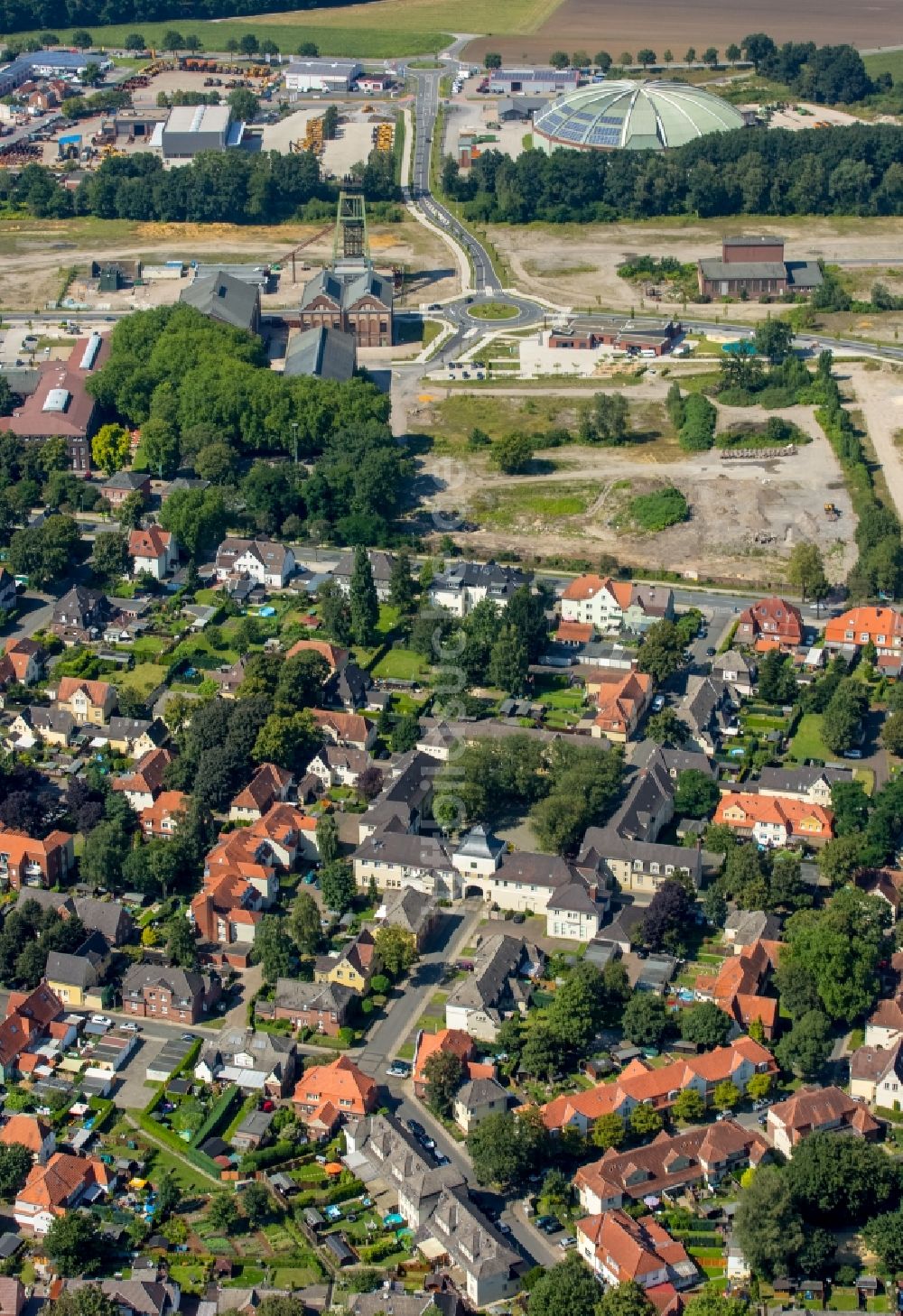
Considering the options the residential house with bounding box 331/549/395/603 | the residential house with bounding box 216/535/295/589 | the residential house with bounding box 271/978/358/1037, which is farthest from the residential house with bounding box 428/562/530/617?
the residential house with bounding box 271/978/358/1037

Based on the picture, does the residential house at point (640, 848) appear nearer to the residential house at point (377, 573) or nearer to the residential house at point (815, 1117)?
the residential house at point (815, 1117)

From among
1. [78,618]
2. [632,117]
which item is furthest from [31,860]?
[632,117]

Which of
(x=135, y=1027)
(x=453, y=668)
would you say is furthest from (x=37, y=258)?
(x=135, y=1027)

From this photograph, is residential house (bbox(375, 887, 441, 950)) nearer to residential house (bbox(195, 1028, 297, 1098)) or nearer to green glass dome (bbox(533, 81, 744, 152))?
residential house (bbox(195, 1028, 297, 1098))

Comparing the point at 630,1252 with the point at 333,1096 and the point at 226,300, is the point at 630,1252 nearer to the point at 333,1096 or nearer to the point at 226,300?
the point at 333,1096

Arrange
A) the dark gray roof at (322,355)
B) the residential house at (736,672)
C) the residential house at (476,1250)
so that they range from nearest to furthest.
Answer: the residential house at (476,1250), the residential house at (736,672), the dark gray roof at (322,355)

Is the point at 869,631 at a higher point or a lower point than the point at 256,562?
lower

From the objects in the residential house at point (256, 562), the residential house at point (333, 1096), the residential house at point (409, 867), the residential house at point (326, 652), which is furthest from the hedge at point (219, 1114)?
the residential house at point (256, 562)
